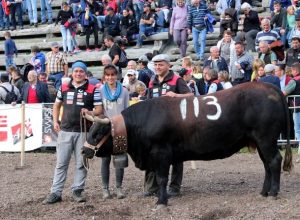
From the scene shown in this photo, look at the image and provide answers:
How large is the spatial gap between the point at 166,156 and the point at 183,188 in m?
1.46

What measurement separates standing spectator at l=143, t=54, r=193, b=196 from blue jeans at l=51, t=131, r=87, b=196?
102 cm

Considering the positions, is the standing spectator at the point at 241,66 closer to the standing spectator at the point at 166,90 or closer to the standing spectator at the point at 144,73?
the standing spectator at the point at 144,73

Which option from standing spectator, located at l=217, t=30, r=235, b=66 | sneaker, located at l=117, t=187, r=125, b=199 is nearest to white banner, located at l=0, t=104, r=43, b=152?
standing spectator, located at l=217, t=30, r=235, b=66

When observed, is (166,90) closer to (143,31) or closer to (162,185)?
(162,185)

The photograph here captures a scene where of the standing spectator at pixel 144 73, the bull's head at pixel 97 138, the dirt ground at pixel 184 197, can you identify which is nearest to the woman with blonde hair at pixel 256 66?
the dirt ground at pixel 184 197

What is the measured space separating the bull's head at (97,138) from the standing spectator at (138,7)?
12.7m

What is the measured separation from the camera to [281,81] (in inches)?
601

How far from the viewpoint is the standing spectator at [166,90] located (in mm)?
11125

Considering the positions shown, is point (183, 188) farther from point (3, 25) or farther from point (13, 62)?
point (3, 25)

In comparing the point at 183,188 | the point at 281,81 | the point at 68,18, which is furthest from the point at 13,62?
the point at 183,188

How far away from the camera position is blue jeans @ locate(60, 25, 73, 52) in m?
23.6

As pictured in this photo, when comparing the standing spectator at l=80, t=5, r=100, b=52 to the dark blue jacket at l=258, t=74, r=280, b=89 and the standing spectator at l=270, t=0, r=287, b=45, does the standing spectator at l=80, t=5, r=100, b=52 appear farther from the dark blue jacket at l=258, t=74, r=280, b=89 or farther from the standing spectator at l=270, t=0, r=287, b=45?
the dark blue jacket at l=258, t=74, r=280, b=89

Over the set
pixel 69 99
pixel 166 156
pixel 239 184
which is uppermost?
pixel 69 99

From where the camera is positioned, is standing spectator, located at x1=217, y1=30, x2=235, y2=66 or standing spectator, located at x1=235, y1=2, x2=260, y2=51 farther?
Answer: standing spectator, located at x1=235, y1=2, x2=260, y2=51
